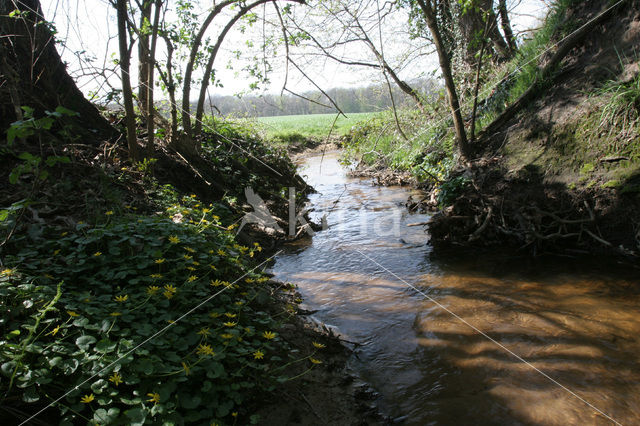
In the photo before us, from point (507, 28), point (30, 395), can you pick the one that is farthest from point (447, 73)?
point (30, 395)

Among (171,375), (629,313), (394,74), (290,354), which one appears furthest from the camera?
(394,74)

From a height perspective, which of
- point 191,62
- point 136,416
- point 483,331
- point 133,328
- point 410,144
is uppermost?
point 191,62

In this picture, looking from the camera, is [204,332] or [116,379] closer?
[116,379]

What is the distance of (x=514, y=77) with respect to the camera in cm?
646

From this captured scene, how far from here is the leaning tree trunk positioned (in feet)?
13.8

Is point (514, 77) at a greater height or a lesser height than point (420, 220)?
greater

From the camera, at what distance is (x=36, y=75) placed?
4.73 metres

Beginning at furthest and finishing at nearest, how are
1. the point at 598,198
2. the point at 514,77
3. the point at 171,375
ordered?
1. the point at 514,77
2. the point at 598,198
3. the point at 171,375

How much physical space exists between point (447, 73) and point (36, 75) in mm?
5518

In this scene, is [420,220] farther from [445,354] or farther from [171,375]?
[171,375]

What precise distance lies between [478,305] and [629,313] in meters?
1.07

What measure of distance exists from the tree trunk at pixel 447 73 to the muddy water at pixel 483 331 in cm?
204

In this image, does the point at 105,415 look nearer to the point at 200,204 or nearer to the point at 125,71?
the point at 200,204

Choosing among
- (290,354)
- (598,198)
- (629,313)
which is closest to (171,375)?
(290,354)
